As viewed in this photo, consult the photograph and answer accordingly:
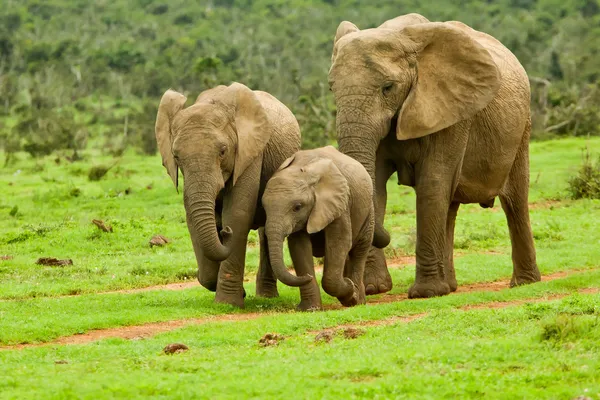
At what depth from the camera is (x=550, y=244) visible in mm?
16484

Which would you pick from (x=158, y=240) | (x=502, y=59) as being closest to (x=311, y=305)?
(x=502, y=59)

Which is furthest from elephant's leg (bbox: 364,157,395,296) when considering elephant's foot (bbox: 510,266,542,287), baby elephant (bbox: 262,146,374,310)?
elephant's foot (bbox: 510,266,542,287)

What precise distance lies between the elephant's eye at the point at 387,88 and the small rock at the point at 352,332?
3.01 m

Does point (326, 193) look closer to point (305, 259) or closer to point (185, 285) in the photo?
point (305, 259)

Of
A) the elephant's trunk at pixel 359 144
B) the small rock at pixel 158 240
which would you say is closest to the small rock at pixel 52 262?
the small rock at pixel 158 240

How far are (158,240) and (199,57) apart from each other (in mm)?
32289

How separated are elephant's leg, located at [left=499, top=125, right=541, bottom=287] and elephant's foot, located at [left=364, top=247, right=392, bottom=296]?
1701 mm

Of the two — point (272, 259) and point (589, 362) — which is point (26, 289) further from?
point (589, 362)

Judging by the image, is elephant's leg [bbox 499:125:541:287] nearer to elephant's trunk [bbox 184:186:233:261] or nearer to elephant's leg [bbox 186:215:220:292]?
elephant's leg [bbox 186:215:220:292]

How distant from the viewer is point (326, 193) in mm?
10875

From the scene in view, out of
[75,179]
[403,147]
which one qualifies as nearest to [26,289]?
[403,147]

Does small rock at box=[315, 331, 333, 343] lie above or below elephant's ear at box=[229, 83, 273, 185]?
below

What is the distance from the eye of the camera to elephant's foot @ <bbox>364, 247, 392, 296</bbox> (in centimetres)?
1259

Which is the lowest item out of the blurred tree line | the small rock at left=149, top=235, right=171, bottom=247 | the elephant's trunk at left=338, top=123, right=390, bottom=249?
the small rock at left=149, top=235, right=171, bottom=247
